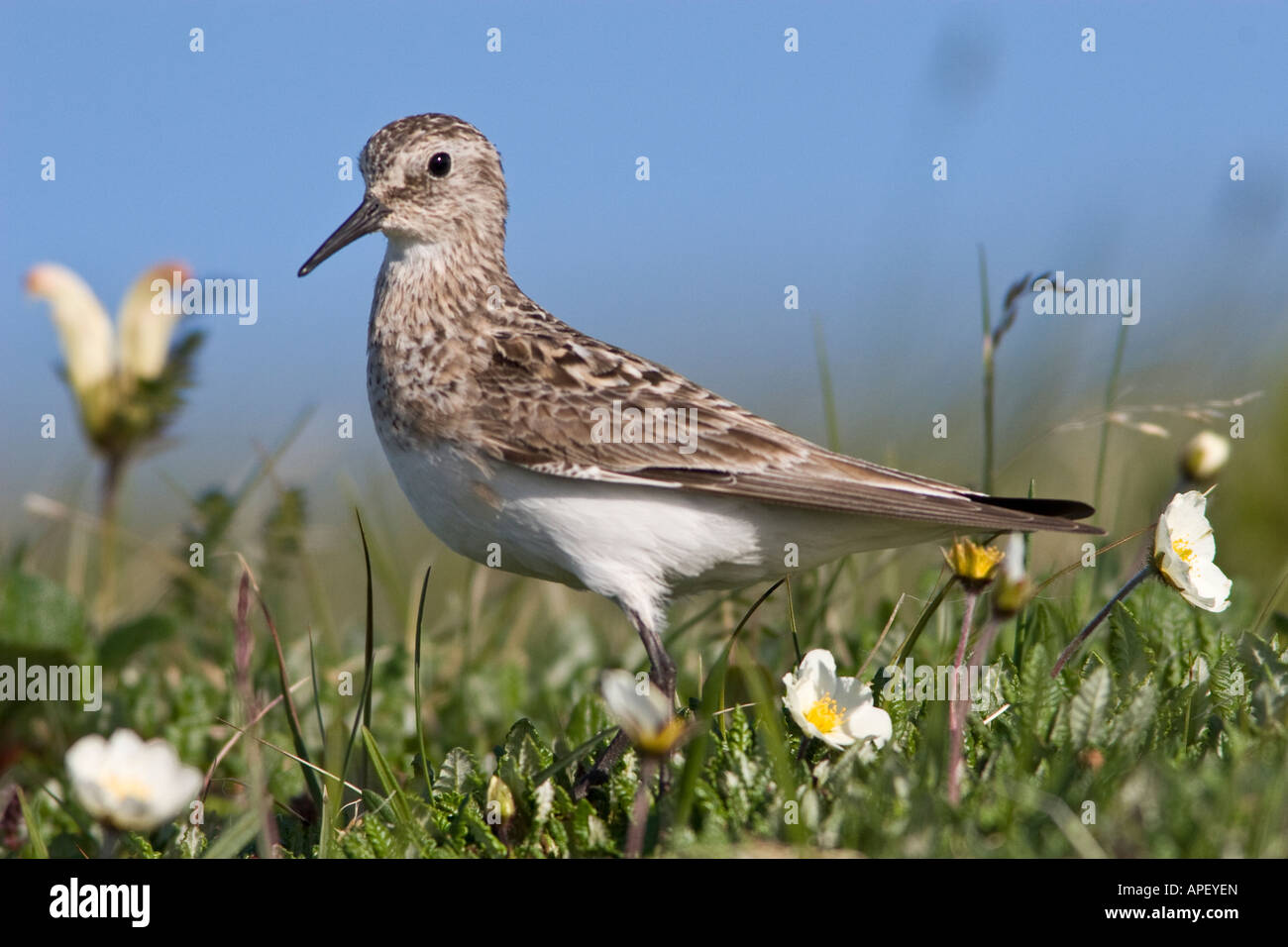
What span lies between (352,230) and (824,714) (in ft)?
10.7

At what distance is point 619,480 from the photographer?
507 cm

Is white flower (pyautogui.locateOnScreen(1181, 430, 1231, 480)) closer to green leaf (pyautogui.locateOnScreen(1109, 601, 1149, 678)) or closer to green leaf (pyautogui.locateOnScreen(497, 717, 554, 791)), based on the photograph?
green leaf (pyautogui.locateOnScreen(1109, 601, 1149, 678))

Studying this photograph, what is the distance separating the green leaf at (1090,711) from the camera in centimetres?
395

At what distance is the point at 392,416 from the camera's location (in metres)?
5.38

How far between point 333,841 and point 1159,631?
334 cm

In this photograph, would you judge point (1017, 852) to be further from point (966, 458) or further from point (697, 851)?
point (966, 458)

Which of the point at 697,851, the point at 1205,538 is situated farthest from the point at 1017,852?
the point at 1205,538

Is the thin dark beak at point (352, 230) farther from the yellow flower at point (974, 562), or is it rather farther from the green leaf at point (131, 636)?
the yellow flower at point (974, 562)

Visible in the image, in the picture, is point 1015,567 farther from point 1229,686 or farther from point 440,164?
point 440,164

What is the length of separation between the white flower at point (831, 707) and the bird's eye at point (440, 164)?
3.25 metres

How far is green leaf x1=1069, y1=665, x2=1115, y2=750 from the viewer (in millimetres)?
3951

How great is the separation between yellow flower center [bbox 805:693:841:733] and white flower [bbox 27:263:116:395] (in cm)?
348

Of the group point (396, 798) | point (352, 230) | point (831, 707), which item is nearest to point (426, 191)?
point (352, 230)

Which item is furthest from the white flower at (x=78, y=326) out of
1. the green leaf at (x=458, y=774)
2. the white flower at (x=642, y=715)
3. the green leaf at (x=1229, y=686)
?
the green leaf at (x=1229, y=686)
